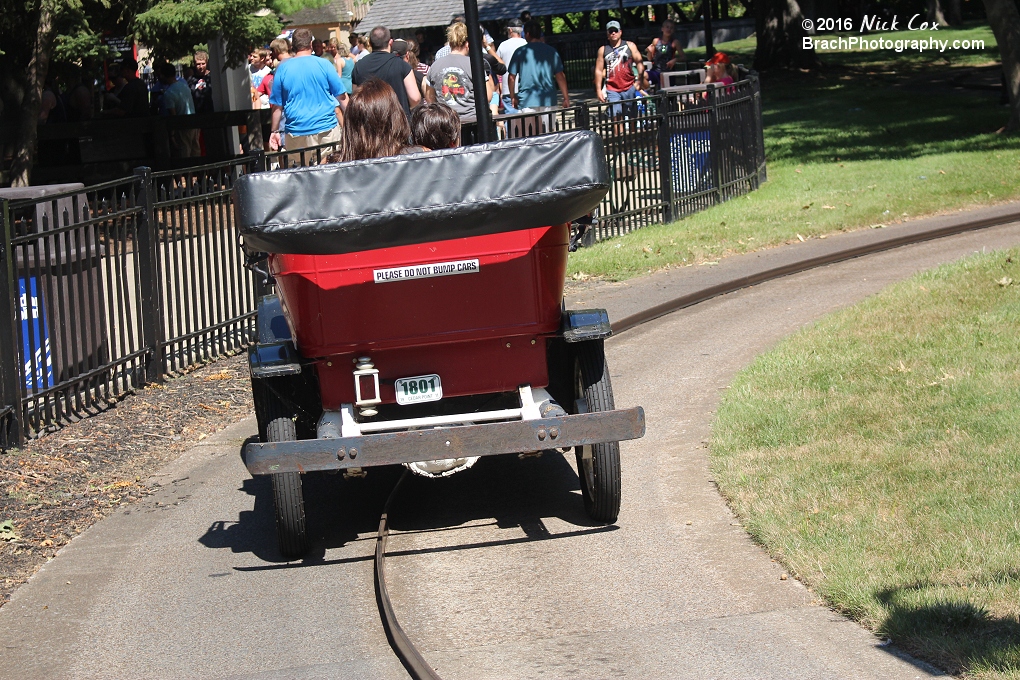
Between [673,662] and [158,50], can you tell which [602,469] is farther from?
[158,50]


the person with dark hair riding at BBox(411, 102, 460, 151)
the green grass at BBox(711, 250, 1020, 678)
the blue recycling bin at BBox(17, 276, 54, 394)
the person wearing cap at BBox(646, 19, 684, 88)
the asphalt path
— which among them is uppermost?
the person wearing cap at BBox(646, 19, 684, 88)

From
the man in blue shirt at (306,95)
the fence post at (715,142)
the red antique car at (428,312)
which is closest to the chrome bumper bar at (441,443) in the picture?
the red antique car at (428,312)

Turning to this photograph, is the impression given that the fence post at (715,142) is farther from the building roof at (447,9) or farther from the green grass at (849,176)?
the building roof at (447,9)

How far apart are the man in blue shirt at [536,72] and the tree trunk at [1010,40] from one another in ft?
25.0

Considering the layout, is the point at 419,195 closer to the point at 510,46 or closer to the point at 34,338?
the point at 34,338

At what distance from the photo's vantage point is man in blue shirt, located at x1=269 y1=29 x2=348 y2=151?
516 inches

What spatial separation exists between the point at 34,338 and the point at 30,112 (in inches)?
Answer: 357

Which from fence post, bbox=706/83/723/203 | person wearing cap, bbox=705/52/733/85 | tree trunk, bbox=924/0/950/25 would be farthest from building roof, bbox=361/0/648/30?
fence post, bbox=706/83/723/203

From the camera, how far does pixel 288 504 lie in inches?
220

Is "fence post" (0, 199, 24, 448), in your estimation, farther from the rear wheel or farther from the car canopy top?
the car canopy top

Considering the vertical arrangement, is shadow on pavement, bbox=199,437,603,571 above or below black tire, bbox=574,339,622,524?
below

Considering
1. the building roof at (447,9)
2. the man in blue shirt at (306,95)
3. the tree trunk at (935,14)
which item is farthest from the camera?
the tree trunk at (935,14)

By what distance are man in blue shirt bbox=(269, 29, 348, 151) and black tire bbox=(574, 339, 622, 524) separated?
806cm

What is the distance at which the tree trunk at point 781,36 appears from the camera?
114 ft
